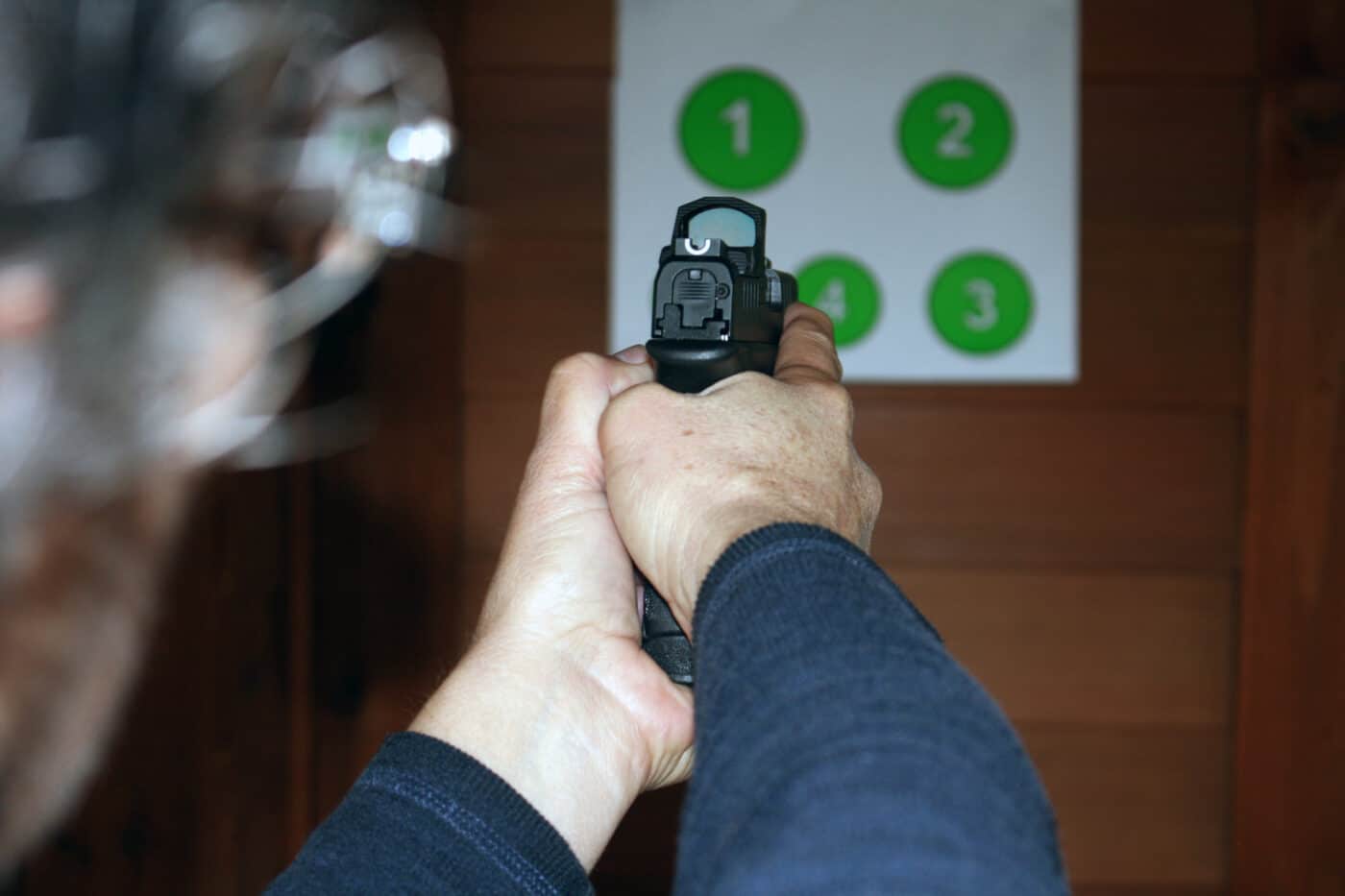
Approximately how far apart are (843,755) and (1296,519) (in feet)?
2.55

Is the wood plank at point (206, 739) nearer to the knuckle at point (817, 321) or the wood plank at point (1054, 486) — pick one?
the wood plank at point (1054, 486)

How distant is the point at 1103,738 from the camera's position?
0.93 metres

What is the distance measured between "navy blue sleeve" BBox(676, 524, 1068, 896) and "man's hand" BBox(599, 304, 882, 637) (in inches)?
2.1

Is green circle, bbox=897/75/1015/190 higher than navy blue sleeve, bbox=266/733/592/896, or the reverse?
green circle, bbox=897/75/1015/190

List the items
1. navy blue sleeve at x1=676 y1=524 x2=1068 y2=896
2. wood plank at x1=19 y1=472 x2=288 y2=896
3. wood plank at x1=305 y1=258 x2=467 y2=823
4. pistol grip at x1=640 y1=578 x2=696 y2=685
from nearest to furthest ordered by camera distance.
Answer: navy blue sleeve at x1=676 y1=524 x2=1068 y2=896 < pistol grip at x1=640 y1=578 x2=696 y2=685 < wood plank at x1=19 y1=472 x2=288 y2=896 < wood plank at x1=305 y1=258 x2=467 y2=823

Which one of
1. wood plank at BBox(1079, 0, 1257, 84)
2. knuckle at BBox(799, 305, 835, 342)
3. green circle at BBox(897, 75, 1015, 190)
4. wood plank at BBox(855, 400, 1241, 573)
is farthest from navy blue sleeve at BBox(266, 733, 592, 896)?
wood plank at BBox(1079, 0, 1257, 84)

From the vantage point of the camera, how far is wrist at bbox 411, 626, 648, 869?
45cm

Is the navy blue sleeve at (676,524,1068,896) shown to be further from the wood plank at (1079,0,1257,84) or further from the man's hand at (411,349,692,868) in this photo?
the wood plank at (1079,0,1257,84)

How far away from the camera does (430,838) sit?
1.33 feet

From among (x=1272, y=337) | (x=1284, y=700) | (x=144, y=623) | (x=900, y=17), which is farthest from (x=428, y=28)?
(x=1284, y=700)

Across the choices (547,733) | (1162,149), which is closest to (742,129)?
(1162,149)

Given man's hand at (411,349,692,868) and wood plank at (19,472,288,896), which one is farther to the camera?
wood plank at (19,472,288,896)

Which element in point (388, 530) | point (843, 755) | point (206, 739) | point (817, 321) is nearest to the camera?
point (843, 755)

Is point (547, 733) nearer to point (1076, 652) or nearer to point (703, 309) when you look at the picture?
point (703, 309)
